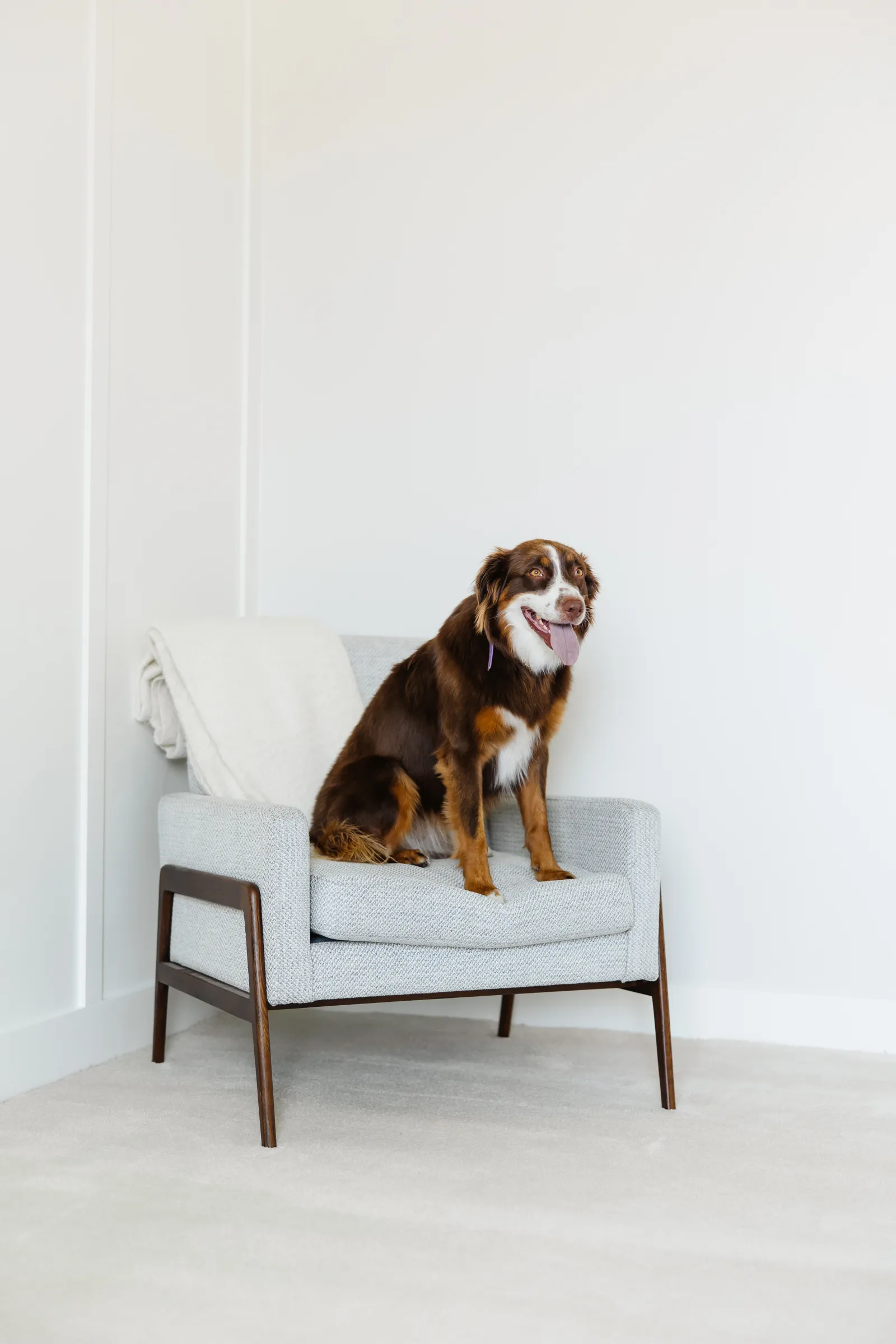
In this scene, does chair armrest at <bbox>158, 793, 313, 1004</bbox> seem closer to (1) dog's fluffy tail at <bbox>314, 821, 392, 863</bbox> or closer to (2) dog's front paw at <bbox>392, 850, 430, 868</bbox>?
(1) dog's fluffy tail at <bbox>314, 821, 392, 863</bbox>

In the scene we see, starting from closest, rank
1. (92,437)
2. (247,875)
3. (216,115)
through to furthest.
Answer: (247,875), (92,437), (216,115)

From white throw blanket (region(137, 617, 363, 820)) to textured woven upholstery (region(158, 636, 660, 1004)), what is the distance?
0.16 metres

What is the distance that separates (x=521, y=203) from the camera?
10.9 feet

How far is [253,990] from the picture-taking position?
88.6 inches

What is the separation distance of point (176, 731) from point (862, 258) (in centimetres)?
203

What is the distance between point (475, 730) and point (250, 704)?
60cm

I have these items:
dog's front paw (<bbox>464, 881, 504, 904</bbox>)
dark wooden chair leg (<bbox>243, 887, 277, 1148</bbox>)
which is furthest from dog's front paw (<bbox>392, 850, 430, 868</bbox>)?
dark wooden chair leg (<bbox>243, 887, 277, 1148</bbox>)

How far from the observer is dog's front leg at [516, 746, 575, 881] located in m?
2.64

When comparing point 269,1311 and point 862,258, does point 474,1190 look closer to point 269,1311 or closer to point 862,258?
point 269,1311

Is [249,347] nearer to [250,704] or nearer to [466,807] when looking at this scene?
[250,704]

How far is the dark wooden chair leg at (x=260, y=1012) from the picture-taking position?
7.31 feet

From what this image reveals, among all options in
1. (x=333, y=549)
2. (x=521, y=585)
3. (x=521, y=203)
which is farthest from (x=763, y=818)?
(x=521, y=203)

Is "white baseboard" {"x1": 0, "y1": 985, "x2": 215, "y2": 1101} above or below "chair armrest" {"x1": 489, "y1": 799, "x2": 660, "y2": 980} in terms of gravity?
below

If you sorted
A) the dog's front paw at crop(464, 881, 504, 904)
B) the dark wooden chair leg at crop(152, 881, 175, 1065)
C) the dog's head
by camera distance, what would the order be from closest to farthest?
the dog's front paw at crop(464, 881, 504, 904) → the dog's head → the dark wooden chair leg at crop(152, 881, 175, 1065)
